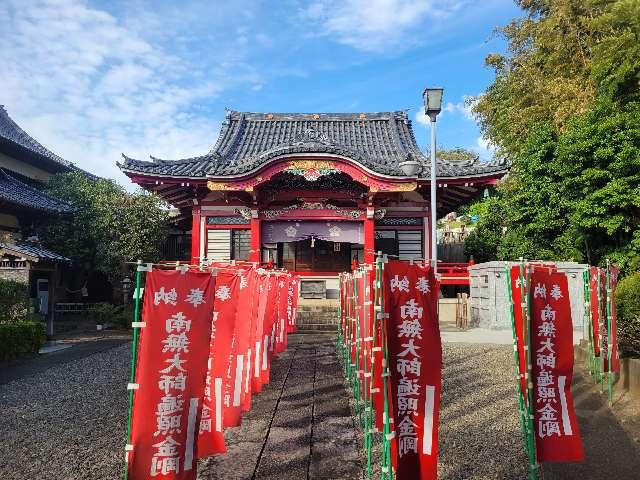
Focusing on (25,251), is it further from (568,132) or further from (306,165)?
(568,132)

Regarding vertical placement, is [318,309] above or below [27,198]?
below

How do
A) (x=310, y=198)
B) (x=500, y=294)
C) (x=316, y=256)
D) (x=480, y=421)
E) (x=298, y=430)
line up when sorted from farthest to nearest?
(x=316, y=256), (x=310, y=198), (x=500, y=294), (x=480, y=421), (x=298, y=430)

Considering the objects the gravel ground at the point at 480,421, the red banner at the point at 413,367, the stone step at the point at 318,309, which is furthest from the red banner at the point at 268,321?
the stone step at the point at 318,309

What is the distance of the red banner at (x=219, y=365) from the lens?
14.7ft

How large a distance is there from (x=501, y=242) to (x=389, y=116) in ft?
24.3

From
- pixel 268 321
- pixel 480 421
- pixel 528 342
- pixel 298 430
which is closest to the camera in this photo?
pixel 528 342

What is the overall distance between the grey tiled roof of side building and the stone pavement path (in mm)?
7974

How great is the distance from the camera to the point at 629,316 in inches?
313

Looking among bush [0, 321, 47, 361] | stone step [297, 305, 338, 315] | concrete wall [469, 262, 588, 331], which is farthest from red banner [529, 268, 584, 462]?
stone step [297, 305, 338, 315]

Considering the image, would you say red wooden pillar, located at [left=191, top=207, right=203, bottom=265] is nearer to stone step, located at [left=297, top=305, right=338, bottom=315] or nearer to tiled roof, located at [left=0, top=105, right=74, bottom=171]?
stone step, located at [left=297, top=305, right=338, bottom=315]

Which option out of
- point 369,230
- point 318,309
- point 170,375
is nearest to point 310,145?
point 369,230

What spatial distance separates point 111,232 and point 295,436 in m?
13.9

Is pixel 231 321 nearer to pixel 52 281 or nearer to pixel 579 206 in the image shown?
pixel 52 281

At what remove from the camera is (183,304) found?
3871mm
